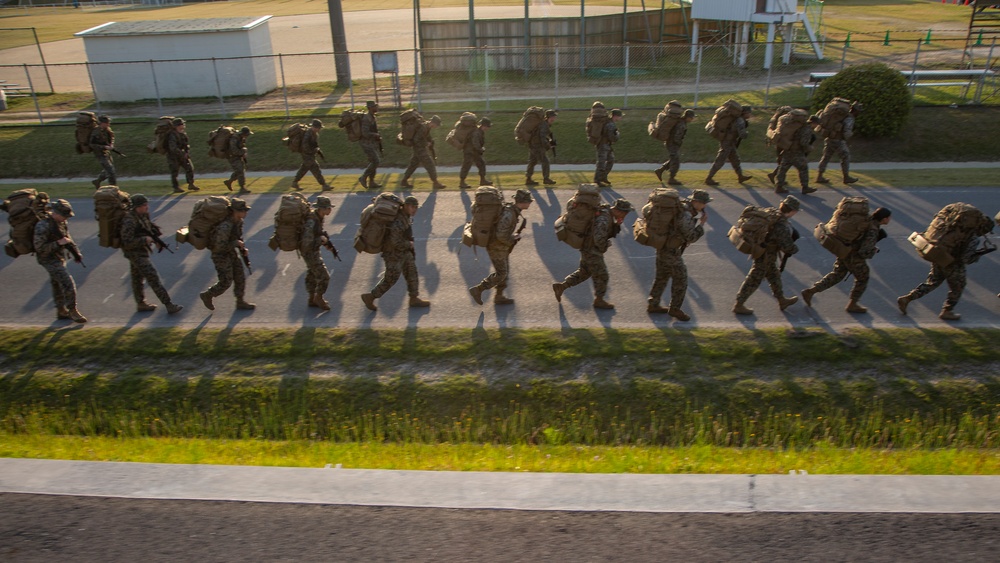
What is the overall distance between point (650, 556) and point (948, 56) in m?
28.6

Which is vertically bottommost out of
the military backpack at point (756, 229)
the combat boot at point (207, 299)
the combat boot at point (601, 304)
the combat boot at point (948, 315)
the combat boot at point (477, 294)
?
the combat boot at point (948, 315)

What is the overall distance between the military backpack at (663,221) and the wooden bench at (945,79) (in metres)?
13.2

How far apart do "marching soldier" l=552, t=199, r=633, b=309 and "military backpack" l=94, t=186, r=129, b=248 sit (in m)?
5.80

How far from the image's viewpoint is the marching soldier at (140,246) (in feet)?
30.2

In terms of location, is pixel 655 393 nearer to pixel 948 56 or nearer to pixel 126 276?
pixel 126 276

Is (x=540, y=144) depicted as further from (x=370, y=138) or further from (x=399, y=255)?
(x=399, y=255)

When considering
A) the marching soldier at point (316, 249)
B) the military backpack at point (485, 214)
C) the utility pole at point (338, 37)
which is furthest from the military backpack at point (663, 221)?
the utility pole at point (338, 37)

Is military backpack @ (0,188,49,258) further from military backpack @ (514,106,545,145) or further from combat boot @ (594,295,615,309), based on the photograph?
military backpack @ (514,106,545,145)

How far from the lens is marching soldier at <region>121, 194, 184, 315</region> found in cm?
920

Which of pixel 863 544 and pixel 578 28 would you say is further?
pixel 578 28

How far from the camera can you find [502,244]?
30.5 feet

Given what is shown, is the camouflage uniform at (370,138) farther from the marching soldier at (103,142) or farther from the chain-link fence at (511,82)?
the chain-link fence at (511,82)

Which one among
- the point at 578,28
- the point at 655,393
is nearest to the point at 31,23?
the point at 578,28

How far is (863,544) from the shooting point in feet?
17.2
